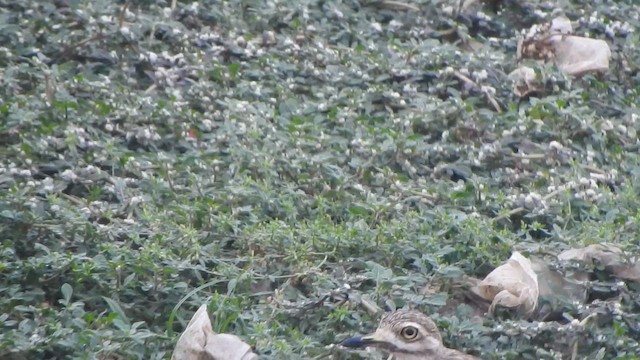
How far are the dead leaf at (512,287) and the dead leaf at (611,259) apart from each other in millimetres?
247

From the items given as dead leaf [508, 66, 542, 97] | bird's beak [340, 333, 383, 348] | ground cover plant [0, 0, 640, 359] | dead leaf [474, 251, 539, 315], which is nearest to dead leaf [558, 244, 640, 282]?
ground cover plant [0, 0, 640, 359]

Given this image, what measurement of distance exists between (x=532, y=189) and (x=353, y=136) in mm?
1025

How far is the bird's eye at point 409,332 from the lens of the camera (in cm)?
533

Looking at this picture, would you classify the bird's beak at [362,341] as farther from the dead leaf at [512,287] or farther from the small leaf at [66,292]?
the small leaf at [66,292]

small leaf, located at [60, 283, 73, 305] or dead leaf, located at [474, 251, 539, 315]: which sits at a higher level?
small leaf, located at [60, 283, 73, 305]

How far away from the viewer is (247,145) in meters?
7.01

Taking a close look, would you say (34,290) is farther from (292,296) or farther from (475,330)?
(475,330)

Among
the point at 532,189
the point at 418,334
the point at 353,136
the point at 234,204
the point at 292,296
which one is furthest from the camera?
the point at 353,136

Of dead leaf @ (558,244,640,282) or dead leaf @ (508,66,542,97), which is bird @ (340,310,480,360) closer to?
dead leaf @ (558,244,640,282)

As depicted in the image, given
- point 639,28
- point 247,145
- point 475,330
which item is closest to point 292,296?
point 475,330

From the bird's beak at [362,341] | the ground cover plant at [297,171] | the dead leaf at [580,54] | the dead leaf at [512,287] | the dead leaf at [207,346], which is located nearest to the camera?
the dead leaf at [207,346]

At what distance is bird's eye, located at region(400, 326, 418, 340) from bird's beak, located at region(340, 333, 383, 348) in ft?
0.30

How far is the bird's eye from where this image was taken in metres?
5.33

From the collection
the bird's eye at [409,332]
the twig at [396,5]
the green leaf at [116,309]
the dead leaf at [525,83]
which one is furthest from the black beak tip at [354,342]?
the twig at [396,5]
